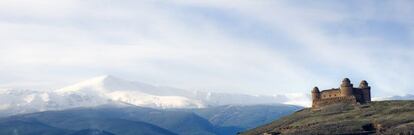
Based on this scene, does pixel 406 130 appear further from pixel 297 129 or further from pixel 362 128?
pixel 297 129

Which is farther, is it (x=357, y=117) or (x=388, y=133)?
(x=357, y=117)

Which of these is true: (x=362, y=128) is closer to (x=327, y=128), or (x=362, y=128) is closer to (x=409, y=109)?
(x=327, y=128)

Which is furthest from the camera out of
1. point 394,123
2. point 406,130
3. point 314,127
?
point 314,127

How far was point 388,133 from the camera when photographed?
169 m

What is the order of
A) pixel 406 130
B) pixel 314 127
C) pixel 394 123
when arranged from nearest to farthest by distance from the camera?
1. pixel 406 130
2. pixel 394 123
3. pixel 314 127

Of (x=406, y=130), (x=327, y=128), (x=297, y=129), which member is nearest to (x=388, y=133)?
(x=406, y=130)

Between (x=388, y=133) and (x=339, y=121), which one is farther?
(x=339, y=121)

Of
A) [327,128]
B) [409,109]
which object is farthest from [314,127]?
[409,109]

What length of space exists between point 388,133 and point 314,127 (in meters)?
26.1

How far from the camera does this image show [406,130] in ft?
541

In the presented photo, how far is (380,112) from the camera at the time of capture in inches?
7815

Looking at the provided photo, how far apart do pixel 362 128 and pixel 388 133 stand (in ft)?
36.6

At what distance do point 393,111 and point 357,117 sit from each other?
11570 millimetres

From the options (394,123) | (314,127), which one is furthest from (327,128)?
(394,123)
